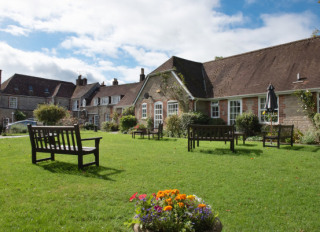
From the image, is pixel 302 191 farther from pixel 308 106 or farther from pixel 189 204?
pixel 308 106

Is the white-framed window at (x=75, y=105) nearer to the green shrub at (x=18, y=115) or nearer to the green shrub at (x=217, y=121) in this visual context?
the green shrub at (x=18, y=115)

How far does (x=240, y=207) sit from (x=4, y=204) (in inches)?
148

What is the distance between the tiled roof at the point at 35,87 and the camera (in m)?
41.5

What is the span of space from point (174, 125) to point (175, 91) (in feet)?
10.9

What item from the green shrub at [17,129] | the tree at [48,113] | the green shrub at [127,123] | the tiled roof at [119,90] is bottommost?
the green shrub at [17,129]

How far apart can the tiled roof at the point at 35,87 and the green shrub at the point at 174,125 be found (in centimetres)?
3284

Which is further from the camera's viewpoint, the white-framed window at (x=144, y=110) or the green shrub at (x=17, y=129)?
the white-framed window at (x=144, y=110)

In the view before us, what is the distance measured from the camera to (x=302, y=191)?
4.61 meters

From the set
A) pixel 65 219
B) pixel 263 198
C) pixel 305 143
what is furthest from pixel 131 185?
pixel 305 143

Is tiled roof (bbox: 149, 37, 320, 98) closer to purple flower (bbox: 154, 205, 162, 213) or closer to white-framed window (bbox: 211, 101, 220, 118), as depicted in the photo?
white-framed window (bbox: 211, 101, 220, 118)

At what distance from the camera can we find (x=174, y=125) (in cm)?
1922

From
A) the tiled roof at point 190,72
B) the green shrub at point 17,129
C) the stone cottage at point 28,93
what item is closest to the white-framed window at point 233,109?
the tiled roof at point 190,72

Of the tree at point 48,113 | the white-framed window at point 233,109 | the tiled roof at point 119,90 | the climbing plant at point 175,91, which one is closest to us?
the white-framed window at point 233,109

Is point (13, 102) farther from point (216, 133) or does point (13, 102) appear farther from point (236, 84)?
point (216, 133)
